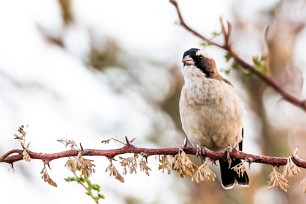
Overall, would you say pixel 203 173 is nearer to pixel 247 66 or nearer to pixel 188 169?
pixel 188 169

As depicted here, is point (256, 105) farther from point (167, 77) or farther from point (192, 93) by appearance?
point (192, 93)

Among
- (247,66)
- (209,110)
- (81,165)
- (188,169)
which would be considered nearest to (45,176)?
(81,165)

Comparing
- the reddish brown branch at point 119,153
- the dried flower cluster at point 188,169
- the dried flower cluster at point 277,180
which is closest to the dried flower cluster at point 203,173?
the dried flower cluster at point 188,169

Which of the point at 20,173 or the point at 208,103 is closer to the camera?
the point at 208,103

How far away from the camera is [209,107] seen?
5.30 metres

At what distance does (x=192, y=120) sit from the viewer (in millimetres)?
5367

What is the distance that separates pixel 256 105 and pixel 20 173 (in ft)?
11.8

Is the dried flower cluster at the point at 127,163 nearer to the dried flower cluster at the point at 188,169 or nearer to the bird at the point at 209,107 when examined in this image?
the dried flower cluster at the point at 188,169

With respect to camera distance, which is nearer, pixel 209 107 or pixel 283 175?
pixel 283 175

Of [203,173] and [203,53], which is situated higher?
[203,53]

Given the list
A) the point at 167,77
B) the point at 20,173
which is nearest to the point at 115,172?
the point at 20,173

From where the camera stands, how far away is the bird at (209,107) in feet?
17.4

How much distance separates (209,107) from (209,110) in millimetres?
27

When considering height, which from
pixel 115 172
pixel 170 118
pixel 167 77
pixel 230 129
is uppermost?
pixel 167 77
